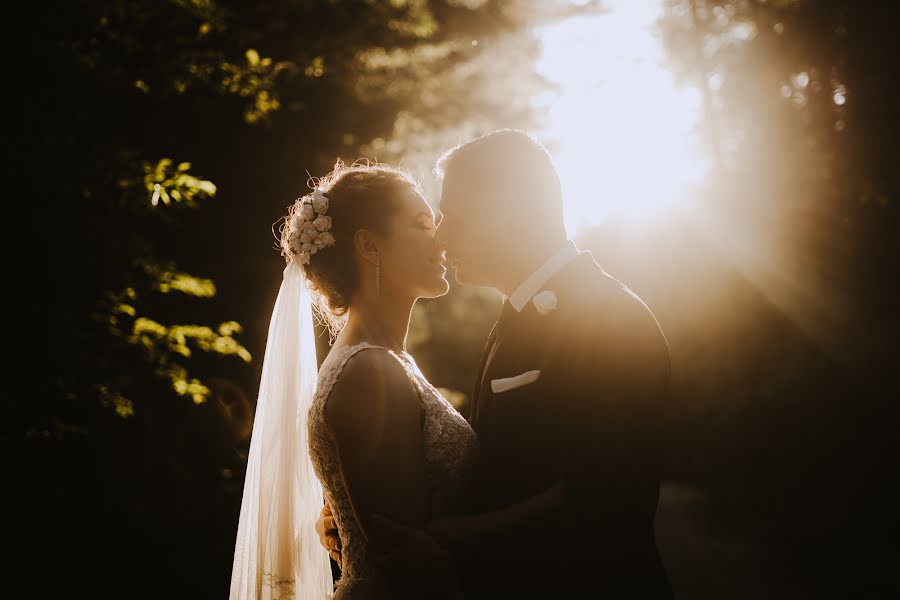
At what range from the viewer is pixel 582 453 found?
8.66 ft

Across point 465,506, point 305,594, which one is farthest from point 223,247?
point 465,506

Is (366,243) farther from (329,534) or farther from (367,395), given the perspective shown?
(329,534)

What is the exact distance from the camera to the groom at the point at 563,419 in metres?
2.63

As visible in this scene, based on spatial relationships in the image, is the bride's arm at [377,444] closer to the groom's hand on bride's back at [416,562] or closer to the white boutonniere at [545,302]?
the groom's hand on bride's back at [416,562]

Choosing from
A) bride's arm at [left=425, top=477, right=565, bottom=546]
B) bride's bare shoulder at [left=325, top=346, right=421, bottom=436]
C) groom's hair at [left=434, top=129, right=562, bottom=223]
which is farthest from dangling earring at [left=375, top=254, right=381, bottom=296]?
bride's arm at [left=425, top=477, right=565, bottom=546]

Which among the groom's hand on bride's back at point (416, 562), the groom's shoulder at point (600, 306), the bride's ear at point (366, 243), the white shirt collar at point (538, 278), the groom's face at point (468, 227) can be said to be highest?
the bride's ear at point (366, 243)

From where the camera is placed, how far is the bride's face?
3652 millimetres

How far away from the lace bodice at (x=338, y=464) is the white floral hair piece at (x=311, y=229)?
632 millimetres

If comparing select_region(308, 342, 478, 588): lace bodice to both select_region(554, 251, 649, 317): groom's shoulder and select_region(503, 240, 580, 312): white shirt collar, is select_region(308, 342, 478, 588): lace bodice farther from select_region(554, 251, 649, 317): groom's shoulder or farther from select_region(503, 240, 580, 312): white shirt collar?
select_region(554, 251, 649, 317): groom's shoulder

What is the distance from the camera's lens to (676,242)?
1638 centimetres

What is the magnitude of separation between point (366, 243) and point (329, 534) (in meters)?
1.49

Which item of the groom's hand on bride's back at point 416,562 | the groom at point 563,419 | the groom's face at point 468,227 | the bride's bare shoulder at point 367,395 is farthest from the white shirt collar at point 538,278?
the groom's hand on bride's back at point 416,562

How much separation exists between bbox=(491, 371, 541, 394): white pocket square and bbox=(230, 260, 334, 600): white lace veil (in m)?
1.41

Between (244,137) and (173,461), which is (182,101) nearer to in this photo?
(244,137)
